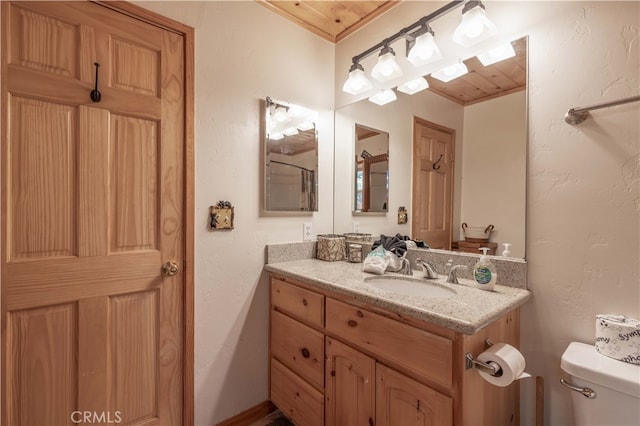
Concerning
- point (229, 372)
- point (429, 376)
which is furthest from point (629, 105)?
point (229, 372)

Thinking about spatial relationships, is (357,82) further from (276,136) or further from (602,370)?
(602,370)

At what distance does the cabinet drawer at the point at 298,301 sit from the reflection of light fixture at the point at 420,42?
1.25 m

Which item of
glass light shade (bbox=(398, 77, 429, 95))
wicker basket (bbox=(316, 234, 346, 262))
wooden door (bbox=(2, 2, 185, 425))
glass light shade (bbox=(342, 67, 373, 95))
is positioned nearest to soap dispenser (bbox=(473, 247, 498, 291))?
wicker basket (bbox=(316, 234, 346, 262))

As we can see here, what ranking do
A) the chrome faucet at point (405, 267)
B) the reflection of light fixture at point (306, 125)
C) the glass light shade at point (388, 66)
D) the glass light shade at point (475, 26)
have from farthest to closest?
1. the reflection of light fixture at point (306, 125)
2. the glass light shade at point (388, 66)
3. the chrome faucet at point (405, 267)
4. the glass light shade at point (475, 26)

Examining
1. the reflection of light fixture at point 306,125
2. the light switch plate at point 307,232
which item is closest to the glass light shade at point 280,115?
the reflection of light fixture at point 306,125

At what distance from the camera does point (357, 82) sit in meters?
1.83

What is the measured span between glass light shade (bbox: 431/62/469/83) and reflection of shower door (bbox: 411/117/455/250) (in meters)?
0.23

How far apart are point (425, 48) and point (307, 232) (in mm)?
1196

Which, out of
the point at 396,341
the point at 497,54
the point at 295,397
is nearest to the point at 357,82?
the point at 497,54

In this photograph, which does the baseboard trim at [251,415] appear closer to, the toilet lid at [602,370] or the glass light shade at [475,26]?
the toilet lid at [602,370]

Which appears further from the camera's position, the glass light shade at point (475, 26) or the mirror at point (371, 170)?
the mirror at point (371, 170)

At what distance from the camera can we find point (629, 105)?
1.00 m

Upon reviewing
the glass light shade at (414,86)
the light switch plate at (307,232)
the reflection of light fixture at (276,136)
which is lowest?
the light switch plate at (307,232)

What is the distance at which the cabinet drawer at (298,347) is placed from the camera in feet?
4.59
